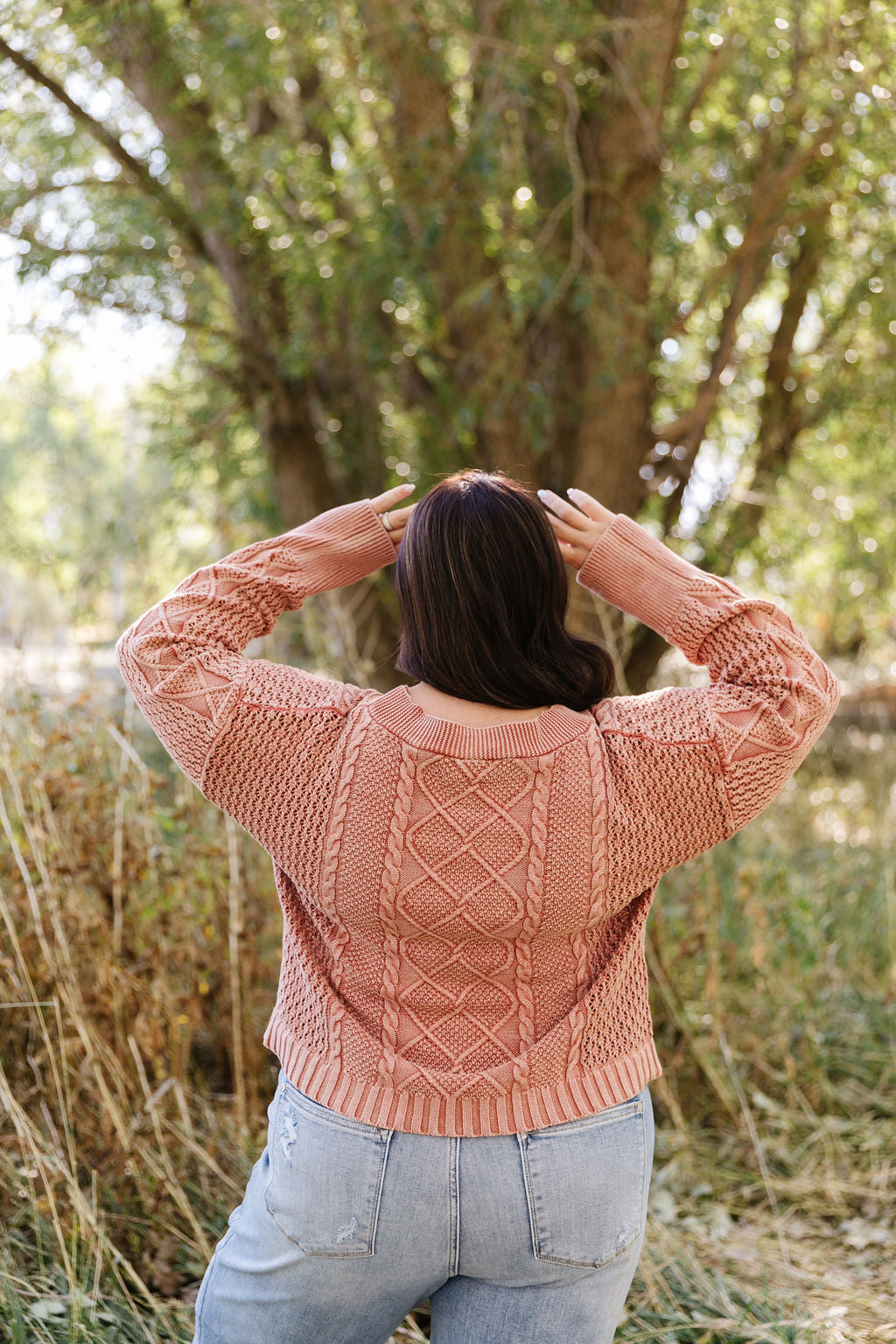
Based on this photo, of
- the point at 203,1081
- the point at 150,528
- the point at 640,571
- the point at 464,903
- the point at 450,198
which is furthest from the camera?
the point at 150,528

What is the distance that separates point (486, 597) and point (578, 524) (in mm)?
271

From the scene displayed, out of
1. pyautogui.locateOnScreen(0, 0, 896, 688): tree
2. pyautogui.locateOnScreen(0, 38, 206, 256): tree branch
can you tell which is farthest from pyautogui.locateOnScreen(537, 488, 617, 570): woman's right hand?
pyautogui.locateOnScreen(0, 38, 206, 256): tree branch

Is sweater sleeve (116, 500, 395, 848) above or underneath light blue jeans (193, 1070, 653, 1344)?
above

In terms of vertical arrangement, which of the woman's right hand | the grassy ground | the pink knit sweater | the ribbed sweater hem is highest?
the woman's right hand

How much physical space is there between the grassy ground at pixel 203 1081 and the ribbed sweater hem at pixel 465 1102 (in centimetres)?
108

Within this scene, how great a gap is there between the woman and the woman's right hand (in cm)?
15

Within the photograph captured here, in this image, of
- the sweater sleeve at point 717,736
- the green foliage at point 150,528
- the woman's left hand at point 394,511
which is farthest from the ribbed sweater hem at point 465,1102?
the green foliage at point 150,528

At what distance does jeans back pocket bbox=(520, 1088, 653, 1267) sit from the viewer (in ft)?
4.34

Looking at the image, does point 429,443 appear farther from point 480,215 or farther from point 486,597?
point 486,597

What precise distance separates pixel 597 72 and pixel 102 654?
2794 millimetres

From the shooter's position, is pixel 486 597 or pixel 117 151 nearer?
pixel 486 597

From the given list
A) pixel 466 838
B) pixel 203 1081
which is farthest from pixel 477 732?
pixel 203 1081

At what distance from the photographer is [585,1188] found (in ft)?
4.40

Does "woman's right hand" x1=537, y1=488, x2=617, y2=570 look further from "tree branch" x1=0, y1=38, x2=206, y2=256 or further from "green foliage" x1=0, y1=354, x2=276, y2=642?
"tree branch" x1=0, y1=38, x2=206, y2=256
